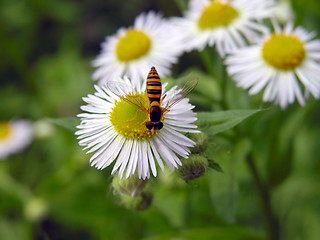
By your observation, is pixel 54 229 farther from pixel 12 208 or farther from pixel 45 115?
pixel 45 115

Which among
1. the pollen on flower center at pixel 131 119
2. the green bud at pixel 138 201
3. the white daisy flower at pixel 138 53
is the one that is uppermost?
the white daisy flower at pixel 138 53

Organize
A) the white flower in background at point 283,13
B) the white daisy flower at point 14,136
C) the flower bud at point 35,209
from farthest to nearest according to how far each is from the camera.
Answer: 1. the white daisy flower at point 14,136
2. the flower bud at point 35,209
3. the white flower in background at point 283,13

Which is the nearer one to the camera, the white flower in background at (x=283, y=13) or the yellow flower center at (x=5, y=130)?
the white flower in background at (x=283, y=13)

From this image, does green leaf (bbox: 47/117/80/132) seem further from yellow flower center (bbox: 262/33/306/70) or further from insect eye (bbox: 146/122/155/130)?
yellow flower center (bbox: 262/33/306/70)

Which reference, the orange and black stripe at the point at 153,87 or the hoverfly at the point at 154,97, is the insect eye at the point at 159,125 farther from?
the orange and black stripe at the point at 153,87

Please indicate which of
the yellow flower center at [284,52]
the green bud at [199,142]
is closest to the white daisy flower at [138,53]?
the yellow flower center at [284,52]

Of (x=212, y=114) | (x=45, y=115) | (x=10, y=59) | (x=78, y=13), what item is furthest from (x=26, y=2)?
(x=212, y=114)

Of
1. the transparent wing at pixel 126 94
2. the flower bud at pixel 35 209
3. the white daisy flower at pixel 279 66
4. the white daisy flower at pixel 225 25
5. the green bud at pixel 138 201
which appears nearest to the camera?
the transparent wing at pixel 126 94

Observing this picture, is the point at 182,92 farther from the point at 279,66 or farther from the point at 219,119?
the point at 279,66

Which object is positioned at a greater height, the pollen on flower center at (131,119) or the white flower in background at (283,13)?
the white flower in background at (283,13)
